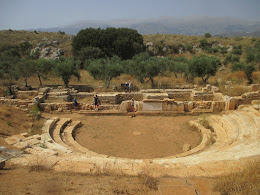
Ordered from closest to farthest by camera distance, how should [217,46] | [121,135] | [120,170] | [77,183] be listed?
[77,183], [120,170], [121,135], [217,46]

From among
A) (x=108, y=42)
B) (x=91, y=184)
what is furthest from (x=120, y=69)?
(x=108, y=42)

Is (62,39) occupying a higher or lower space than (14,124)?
higher

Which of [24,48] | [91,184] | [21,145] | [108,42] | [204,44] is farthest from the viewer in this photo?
[204,44]

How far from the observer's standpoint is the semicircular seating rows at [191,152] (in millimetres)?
5957

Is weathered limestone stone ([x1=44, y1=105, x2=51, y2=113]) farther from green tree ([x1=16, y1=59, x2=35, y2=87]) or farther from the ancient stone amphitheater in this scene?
green tree ([x1=16, y1=59, x2=35, y2=87])

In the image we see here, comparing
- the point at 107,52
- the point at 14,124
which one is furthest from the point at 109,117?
the point at 107,52

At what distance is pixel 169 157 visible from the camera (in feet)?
29.3

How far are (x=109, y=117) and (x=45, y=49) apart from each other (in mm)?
33203

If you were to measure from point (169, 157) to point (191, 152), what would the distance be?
122 cm

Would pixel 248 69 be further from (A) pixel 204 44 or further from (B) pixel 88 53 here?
(A) pixel 204 44

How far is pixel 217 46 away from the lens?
5094 cm

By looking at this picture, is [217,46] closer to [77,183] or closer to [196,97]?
[196,97]

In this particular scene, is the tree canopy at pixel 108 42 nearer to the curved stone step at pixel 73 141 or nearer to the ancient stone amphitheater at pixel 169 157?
the ancient stone amphitheater at pixel 169 157

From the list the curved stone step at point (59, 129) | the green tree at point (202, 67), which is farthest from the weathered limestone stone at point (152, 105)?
the green tree at point (202, 67)
